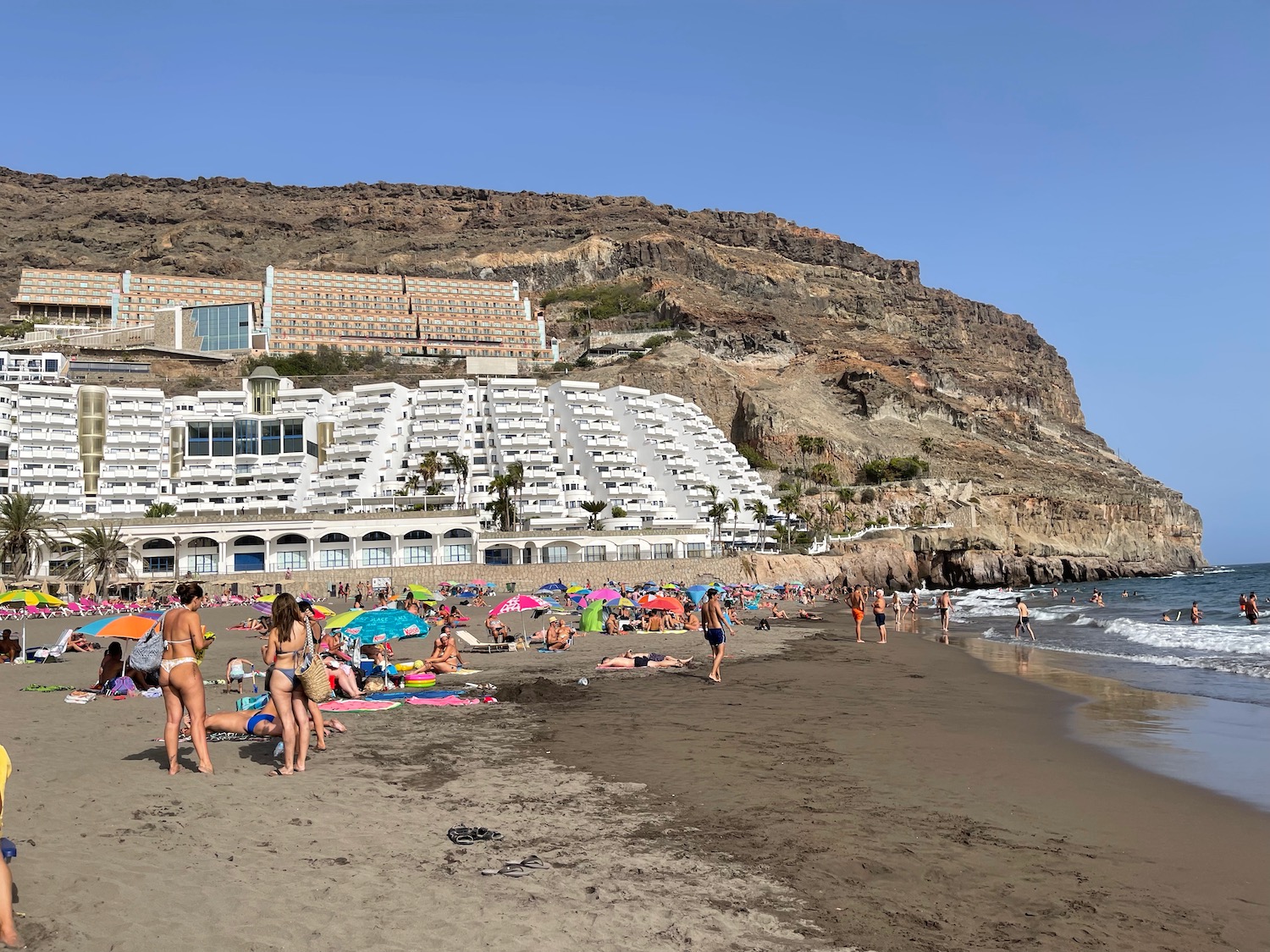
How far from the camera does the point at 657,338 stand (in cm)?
12406

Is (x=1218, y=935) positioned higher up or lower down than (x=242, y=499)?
lower down

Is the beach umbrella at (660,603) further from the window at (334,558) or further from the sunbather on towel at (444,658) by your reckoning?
the window at (334,558)

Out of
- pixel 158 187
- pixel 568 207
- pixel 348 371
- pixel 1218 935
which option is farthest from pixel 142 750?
pixel 158 187

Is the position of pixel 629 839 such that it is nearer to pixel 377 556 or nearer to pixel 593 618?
pixel 593 618

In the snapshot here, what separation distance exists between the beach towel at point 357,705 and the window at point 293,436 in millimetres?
65319

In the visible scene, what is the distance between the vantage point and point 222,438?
236 feet

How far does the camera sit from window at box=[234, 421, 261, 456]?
7225cm

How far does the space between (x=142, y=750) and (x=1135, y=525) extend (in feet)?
353

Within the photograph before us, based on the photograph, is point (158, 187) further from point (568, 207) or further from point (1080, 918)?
point (1080, 918)

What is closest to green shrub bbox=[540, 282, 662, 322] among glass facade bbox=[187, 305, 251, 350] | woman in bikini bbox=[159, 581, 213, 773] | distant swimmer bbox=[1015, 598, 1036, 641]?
glass facade bbox=[187, 305, 251, 350]

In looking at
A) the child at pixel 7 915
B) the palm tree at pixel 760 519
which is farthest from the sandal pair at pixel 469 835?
the palm tree at pixel 760 519

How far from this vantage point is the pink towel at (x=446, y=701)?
1263 cm

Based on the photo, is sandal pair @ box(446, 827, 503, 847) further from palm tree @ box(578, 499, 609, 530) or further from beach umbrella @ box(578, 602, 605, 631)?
palm tree @ box(578, 499, 609, 530)

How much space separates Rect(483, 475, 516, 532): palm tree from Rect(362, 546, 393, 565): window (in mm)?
7949
